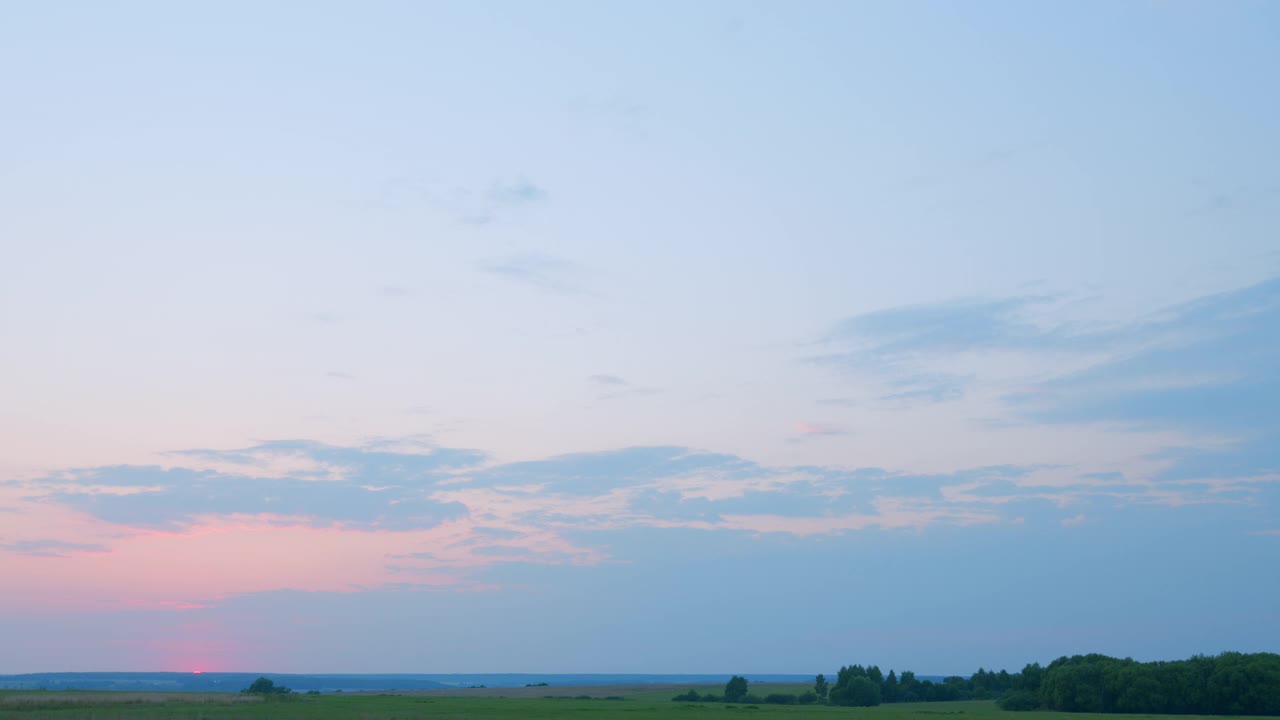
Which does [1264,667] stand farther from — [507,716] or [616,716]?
[507,716]

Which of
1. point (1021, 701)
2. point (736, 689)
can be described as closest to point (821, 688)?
point (736, 689)

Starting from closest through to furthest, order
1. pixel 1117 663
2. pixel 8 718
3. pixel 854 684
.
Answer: pixel 8 718
pixel 1117 663
pixel 854 684

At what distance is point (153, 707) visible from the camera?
98562 millimetres

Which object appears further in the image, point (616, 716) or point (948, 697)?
point (948, 697)

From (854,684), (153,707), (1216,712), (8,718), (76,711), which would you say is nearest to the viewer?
(8,718)

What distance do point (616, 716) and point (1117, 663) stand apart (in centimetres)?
5675

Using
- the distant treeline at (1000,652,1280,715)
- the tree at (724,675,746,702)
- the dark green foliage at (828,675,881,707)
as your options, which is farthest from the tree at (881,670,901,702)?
the distant treeline at (1000,652,1280,715)

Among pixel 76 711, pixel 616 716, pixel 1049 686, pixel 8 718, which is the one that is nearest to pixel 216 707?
pixel 76 711

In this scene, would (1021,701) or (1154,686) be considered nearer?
(1154,686)

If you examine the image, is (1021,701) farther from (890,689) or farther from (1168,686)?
(890,689)

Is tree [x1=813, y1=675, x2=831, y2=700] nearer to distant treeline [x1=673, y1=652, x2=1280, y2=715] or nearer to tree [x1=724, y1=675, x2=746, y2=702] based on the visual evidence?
tree [x1=724, y1=675, x2=746, y2=702]

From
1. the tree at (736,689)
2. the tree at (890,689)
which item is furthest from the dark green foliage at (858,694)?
the tree at (736,689)

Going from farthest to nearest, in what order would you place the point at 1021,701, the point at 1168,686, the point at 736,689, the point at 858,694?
1. the point at 736,689
2. the point at 858,694
3. the point at 1021,701
4. the point at 1168,686

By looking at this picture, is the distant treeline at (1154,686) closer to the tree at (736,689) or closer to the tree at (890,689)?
the tree at (890,689)
